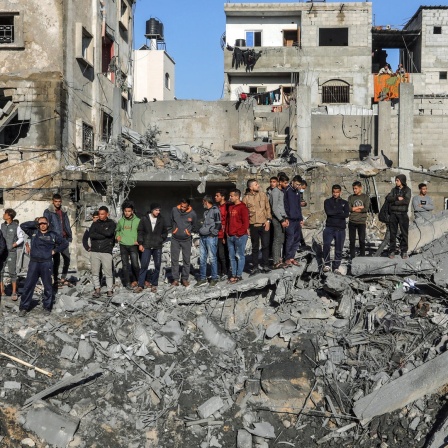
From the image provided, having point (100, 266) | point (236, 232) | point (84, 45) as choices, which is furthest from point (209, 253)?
point (84, 45)

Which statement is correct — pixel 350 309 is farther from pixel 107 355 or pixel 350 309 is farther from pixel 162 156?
pixel 162 156

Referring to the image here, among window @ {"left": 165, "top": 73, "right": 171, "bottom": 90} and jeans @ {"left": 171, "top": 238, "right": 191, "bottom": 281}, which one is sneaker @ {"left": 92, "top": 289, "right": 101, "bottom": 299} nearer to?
jeans @ {"left": 171, "top": 238, "right": 191, "bottom": 281}

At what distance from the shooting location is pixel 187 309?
12453 millimetres

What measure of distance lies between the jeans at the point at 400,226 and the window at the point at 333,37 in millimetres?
27248

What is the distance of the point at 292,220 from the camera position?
13156 millimetres

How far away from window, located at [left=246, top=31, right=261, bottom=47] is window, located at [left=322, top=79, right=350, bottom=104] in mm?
4947

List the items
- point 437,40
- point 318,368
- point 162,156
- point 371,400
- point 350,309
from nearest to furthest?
1. point 371,400
2. point 318,368
3. point 350,309
4. point 162,156
5. point 437,40

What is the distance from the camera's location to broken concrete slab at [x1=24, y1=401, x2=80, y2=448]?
9.93m

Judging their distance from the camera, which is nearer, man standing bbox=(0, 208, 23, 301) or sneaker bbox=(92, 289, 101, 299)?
sneaker bbox=(92, 289, 101, 299)

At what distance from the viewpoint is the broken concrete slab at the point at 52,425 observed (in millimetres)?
9930

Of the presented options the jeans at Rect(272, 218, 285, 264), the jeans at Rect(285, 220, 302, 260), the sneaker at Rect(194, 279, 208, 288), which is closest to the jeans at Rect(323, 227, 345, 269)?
the jeans at Rect(285, 220, 302, 260)

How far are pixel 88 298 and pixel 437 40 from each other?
3222cm

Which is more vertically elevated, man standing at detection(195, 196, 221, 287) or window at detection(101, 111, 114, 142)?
window at detection(101, 111, 114, 142)

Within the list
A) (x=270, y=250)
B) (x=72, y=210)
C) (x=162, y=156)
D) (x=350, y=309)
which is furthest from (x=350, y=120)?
(x=350, y=309)
